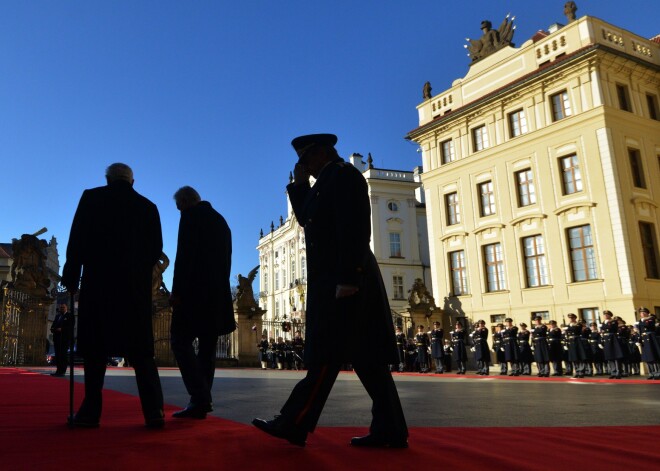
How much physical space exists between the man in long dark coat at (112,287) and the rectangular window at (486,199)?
2644 centimetres

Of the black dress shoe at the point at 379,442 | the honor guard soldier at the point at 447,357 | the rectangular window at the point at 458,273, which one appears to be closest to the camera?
the black dress shoe at the point at 379,442

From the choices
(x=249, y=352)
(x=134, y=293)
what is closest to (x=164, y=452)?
(x=134, y=293)

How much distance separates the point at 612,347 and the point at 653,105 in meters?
16.5

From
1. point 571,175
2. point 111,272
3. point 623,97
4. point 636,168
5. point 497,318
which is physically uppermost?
point 623,97

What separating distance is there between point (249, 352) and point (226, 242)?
1994 centimetres

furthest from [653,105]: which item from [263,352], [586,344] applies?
[263,352]

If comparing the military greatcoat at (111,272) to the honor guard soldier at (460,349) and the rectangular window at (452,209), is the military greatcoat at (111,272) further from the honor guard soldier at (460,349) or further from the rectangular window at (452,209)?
the rectangular window at (452,209)

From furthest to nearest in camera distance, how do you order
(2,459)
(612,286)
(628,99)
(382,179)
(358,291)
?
(382,179), (628,99), (612,286), (358,291), (2,459)

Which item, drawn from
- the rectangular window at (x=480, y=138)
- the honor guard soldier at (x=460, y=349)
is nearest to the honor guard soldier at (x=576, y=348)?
the honor guard soldier at (x=460, y=349)

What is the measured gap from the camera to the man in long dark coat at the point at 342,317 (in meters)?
3.15

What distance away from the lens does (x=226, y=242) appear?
5277 mm

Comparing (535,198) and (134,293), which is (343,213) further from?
(535,198)

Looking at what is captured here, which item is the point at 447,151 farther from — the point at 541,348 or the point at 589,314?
the point at 541,348

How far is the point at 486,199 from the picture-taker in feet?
95.9
